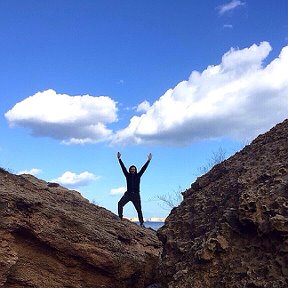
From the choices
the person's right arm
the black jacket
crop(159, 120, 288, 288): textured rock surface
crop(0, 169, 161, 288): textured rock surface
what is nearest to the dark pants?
the black jacket

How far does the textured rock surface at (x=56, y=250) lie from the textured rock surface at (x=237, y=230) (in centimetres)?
199

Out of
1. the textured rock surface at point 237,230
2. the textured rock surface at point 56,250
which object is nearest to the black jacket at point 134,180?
the textured rock surface at point 56,250

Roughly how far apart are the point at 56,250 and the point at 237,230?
3.85 metres

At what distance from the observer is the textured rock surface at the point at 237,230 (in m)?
5.68

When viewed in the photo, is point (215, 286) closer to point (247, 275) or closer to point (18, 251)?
point (247, 275)

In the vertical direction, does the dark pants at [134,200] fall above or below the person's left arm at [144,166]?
below

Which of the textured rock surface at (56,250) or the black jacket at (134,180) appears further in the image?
the black jacket at (134,180)

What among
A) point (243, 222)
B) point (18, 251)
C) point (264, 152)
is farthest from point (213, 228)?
point (18, 251)

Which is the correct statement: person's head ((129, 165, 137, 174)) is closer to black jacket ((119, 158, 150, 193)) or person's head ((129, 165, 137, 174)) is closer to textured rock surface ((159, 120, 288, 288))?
black jacket ((119, 158, 150, 193))

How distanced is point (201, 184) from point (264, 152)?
122cm

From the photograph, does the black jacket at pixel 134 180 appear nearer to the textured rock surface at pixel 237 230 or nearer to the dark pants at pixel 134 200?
the dark pants at pixel 134 200

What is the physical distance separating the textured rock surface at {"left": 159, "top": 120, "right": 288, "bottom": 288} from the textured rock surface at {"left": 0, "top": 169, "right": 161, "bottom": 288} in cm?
199

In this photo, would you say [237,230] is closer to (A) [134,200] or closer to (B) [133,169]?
(B) [133,169]

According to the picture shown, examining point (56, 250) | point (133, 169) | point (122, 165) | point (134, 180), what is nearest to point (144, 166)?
point (133, 169)
